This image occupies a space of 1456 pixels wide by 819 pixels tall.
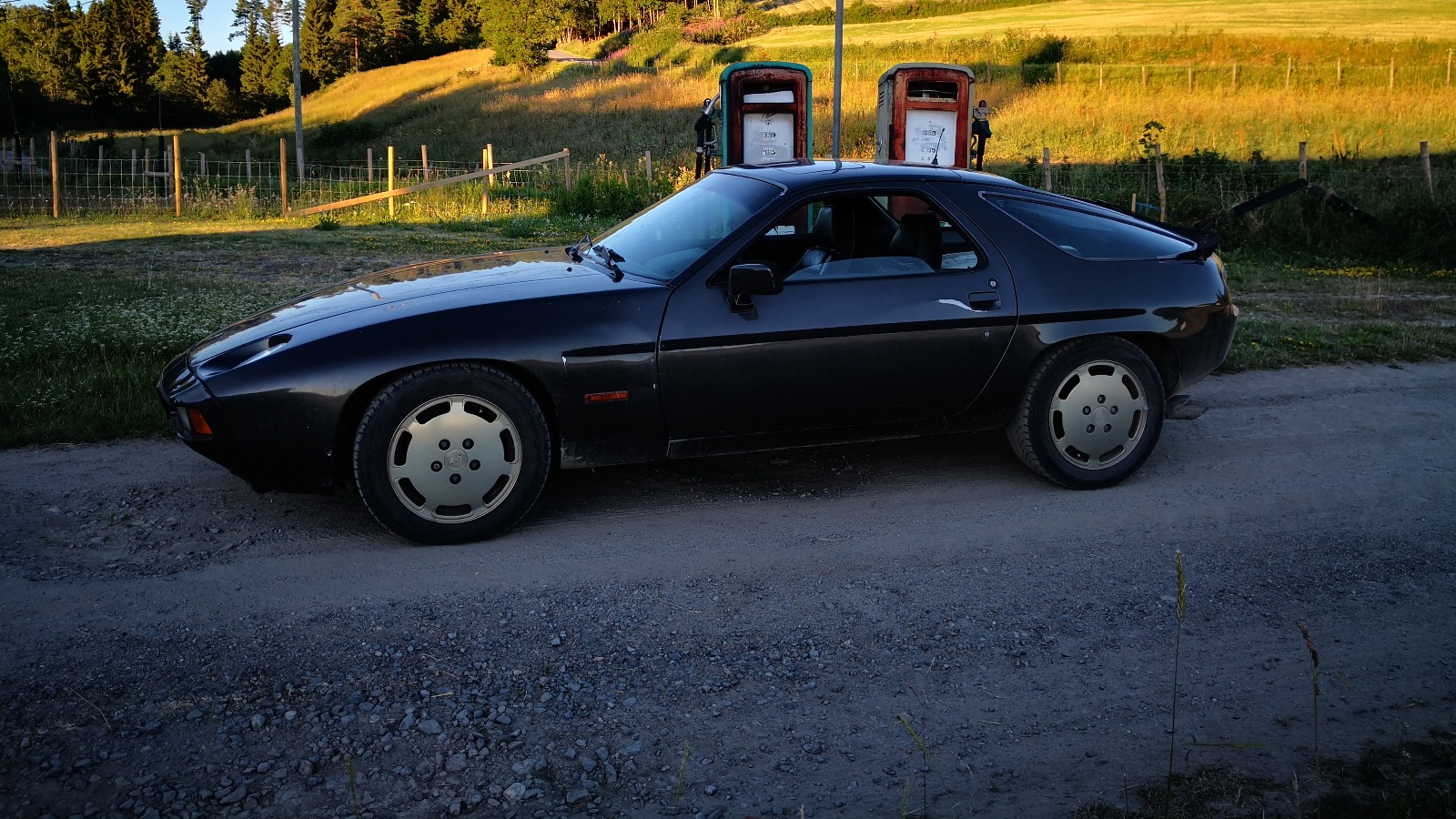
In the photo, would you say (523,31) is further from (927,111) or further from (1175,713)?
(1175,713)

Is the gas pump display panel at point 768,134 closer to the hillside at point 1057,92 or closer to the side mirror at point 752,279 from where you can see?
the side mirror at point 752,279

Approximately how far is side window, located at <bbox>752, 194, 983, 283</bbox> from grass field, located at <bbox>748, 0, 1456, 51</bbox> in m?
40.9

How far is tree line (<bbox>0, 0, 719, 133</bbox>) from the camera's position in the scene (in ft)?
229

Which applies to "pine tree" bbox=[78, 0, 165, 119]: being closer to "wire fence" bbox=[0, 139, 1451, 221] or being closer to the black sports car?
"wire fence" bbox=[0, 139, 1451, 221]

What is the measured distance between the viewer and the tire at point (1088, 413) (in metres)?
5.06

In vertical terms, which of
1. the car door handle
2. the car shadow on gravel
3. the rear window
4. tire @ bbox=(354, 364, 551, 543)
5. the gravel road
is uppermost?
the rear window

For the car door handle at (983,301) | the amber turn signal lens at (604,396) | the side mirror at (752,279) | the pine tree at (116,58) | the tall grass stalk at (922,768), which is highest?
the pine tree at (116,58)

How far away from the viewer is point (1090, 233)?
17.3 ft

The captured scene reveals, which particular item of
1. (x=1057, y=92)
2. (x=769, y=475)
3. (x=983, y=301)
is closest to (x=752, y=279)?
(x=983, y=301)

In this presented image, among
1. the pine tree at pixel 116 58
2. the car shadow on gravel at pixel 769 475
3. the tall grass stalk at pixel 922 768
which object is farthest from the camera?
the pine tree at pixel 116 58

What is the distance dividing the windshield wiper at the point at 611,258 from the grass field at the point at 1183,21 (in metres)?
41.5

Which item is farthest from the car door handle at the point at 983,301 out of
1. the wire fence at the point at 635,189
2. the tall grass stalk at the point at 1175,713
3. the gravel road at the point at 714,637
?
the wire fence at the point at 635,189

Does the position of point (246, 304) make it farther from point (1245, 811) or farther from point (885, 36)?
point (885, 36)

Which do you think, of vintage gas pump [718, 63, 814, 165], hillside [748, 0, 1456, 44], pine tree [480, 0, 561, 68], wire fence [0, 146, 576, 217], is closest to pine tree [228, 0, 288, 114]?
pine tree [480, 0, 561, 68]
